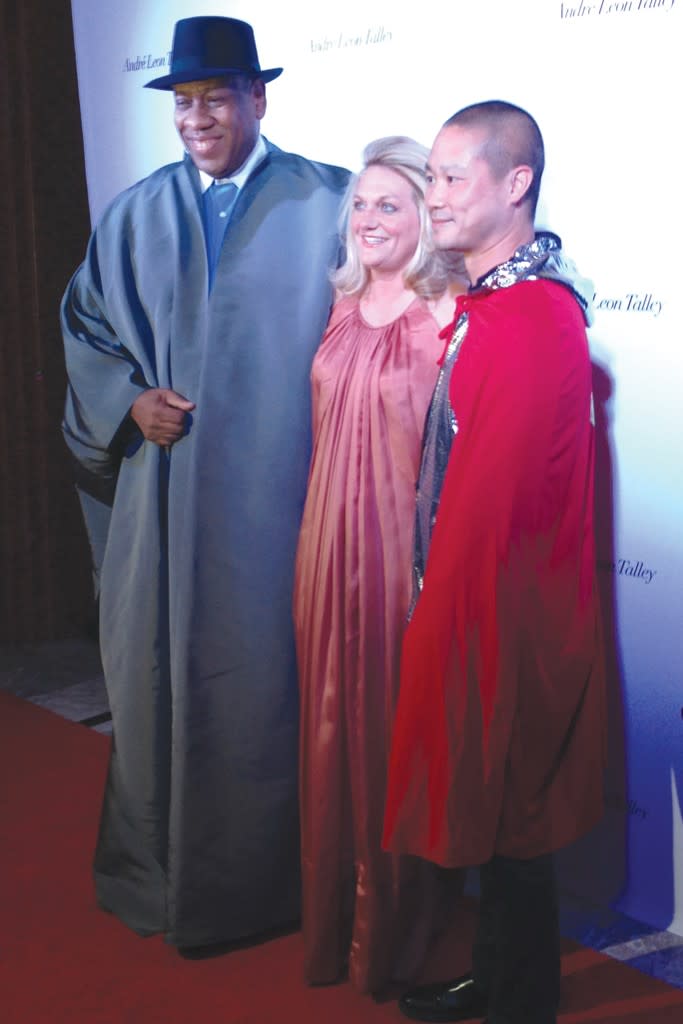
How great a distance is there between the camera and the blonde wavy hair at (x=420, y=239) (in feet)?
7.14

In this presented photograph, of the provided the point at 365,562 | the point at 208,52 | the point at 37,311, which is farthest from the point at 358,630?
the point at 37,311

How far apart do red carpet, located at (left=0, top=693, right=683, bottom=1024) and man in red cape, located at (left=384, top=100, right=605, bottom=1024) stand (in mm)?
353

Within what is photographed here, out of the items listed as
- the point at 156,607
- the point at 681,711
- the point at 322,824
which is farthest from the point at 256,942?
the point at 681,711

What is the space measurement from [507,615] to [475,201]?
0.69 m

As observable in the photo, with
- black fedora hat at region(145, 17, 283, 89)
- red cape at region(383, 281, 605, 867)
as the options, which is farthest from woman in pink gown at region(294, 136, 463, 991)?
black fedora hat at region(145, 17, 283, 89)

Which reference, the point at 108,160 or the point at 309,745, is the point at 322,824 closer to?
the point at 309,745

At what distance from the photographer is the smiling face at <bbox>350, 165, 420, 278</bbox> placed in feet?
7.18

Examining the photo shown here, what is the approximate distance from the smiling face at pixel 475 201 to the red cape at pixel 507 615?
0.10 m

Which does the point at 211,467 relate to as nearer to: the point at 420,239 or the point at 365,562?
the point at 365,562

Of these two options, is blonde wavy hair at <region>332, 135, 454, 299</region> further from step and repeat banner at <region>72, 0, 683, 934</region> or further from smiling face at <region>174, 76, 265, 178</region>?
smiling face at <region>174, 76, 265, 178</region>

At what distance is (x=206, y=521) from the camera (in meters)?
2.36

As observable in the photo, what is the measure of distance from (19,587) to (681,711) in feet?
10.3

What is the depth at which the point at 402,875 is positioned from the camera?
227 cm

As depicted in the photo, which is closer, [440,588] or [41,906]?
[440,588]
